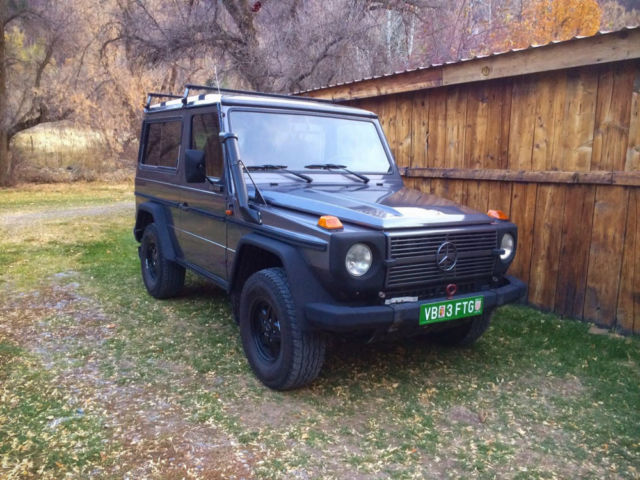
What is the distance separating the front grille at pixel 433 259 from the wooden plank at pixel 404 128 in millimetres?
3421

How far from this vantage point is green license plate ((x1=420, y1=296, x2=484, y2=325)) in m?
3.43

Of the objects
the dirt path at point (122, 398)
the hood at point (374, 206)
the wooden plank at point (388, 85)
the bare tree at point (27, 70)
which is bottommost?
the dirt path at point (122, 398)

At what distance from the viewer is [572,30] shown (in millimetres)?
20562

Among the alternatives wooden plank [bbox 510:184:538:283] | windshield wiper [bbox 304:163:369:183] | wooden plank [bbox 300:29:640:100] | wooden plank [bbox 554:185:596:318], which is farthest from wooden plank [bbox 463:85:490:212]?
windshield wiper [bbox 304:163:369:183]

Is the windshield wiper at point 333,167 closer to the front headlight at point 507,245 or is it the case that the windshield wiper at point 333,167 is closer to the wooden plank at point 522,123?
the front headlight at point 507,245

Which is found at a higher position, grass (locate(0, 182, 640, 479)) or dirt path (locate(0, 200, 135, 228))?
dirt path (locate(0, 200, 135, 228))

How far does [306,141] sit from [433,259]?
168 cm

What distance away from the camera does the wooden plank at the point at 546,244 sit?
5344 millimetres

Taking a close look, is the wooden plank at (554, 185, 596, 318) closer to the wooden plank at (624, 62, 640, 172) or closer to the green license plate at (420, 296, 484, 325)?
the wooden plank at (624, 62, 640, 172)

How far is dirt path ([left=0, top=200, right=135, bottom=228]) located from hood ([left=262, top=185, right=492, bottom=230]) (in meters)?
8.88

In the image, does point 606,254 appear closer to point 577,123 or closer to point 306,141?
point 577,123

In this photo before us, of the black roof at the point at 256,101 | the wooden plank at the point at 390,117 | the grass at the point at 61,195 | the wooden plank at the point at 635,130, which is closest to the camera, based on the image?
the black roof at the point at 256,101

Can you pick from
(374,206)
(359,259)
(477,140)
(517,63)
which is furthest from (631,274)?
(359,259)

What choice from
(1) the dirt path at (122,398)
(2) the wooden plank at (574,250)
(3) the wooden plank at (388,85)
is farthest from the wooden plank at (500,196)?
(1) the dirt path at (122,398)
